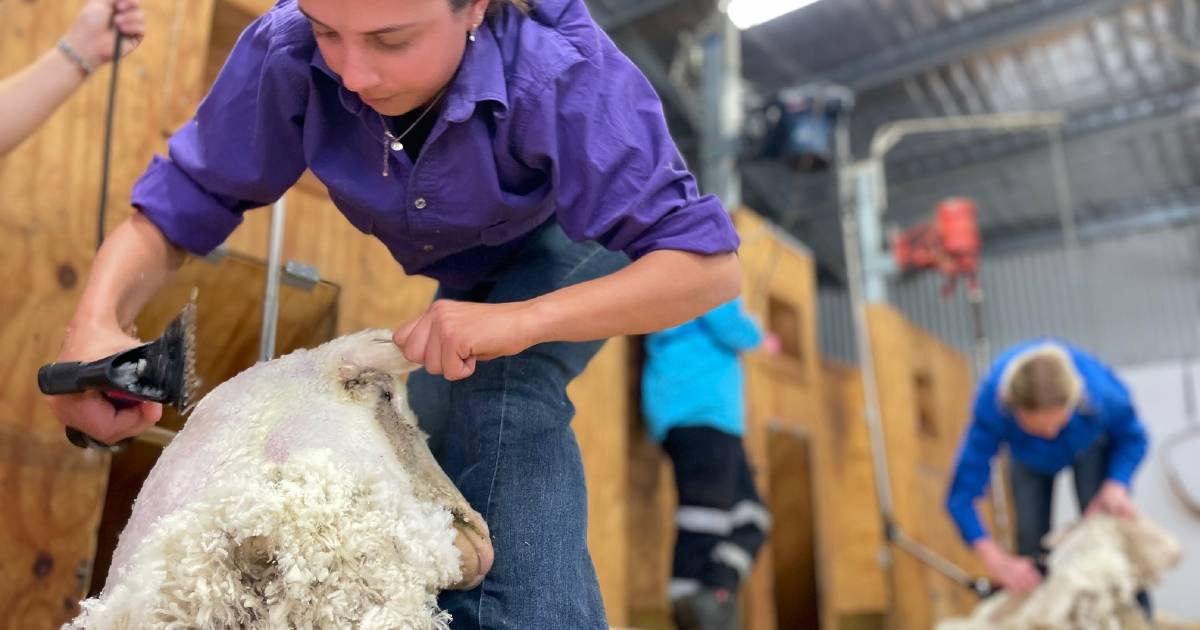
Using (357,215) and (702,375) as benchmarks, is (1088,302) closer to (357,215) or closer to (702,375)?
(702,375)

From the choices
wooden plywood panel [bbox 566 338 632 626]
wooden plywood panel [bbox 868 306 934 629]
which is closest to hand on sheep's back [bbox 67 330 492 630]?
wooden plywood panel [bbox 566 338 632 626]

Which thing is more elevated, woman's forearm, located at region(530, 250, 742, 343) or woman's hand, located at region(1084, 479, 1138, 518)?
woman's forearm, located at region(530, 250, 742, 343)

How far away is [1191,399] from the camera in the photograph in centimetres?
560

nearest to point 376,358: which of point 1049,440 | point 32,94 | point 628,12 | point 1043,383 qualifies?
point 32,94

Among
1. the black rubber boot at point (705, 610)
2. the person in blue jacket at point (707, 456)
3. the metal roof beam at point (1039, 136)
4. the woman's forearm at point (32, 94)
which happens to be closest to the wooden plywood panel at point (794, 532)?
the person in blue jacket at point (707, 456)

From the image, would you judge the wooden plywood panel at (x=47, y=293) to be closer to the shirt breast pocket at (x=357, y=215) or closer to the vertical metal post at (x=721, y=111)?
the shirt breast pocket at (x=357, y=215)

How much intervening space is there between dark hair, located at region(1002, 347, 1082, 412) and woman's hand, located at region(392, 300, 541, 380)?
2.33 meters

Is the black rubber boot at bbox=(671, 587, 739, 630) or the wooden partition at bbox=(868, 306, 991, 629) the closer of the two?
the black rubber boot at bbox=(671, 587, 739, 630)

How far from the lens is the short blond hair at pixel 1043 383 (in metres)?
2.71

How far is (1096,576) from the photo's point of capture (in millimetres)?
2357

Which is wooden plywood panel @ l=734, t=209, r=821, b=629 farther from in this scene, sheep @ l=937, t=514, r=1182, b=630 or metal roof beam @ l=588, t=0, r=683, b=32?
metal roof beam @ l=588, t=0, r=683, b=32

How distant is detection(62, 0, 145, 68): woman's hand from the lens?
1.30 metres

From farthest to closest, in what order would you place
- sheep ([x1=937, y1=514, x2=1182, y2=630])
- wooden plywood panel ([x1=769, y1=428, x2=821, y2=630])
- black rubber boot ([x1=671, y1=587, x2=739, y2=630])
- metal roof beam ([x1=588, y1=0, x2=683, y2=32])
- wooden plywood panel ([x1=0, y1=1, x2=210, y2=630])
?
metal roof beam ([x1=588, y1=0, x2=683, y2=32])
wooden plywood panel ([x1=769, y1=428, x2=821, y2=630])
black rubber boot ([x1=671, y1=587, x2=739, y2=630])
sheep ([x1=937, y1=514, x2=1182, y2=630])
wooden plywood panel ([x1=0, y1=1, x2=210, y2=630])

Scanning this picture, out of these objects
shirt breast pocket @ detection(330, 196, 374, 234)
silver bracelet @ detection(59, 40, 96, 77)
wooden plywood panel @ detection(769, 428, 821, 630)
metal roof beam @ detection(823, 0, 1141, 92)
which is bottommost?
wooden plywood panel @ detection(769, 428, 821, 630)
